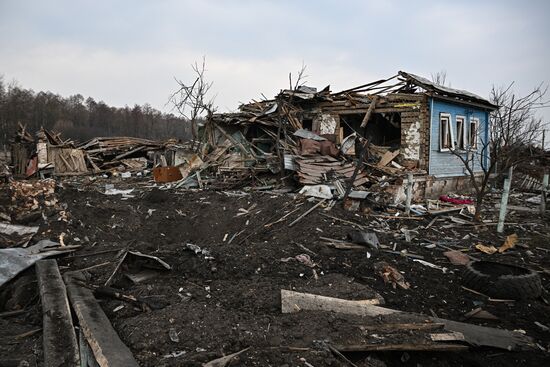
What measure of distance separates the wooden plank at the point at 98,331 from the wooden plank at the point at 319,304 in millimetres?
1792

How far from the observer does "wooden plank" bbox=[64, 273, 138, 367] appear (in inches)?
124

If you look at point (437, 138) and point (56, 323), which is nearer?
point (56, 323)

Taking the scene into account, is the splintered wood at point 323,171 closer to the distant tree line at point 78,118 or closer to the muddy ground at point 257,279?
the muddy ground at point 257,279

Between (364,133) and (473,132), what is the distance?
5.07 metres

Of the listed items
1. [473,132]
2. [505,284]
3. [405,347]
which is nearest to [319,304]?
[405,347]

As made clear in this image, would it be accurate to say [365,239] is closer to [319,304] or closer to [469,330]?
[319,304]

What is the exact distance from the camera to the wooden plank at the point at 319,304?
14.3 feet

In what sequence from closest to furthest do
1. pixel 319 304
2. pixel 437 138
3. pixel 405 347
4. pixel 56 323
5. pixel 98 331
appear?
1. pixel 405 347
2. pixel 98 331
3. pixel 56 323
4. pixel 319 304
5. pixel 437 138

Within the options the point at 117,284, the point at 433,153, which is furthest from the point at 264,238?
the point at 433,153

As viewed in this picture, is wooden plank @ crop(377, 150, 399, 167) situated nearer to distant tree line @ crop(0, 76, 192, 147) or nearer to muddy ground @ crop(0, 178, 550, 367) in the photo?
muddy ground @ crop(0, 178, 550, 367)

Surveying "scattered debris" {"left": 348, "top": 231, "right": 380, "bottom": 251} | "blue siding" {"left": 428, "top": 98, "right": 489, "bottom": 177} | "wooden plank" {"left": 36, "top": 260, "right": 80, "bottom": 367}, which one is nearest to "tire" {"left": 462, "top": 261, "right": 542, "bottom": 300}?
"scattered debris" {"left": 348, "top": 231, "right": 380, "bottom": 251}

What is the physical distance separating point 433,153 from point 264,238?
28.1 feet

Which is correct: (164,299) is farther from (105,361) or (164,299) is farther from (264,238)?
(264,238)

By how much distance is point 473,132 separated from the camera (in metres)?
16.5
